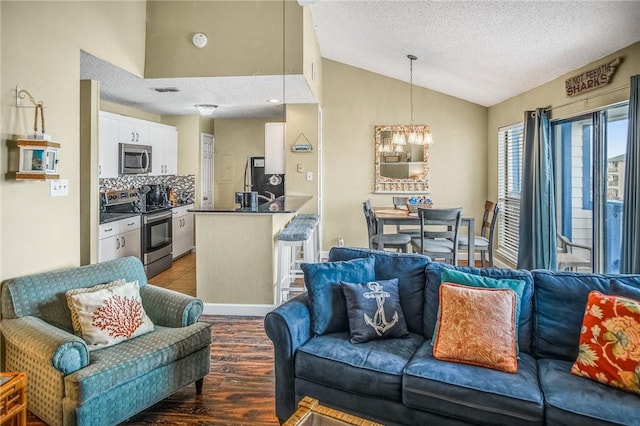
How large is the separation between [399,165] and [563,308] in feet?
14.8

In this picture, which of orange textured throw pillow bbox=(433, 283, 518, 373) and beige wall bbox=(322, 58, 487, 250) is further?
beige wall bbox=(322, 58, 487, 250)

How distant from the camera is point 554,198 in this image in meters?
4.42

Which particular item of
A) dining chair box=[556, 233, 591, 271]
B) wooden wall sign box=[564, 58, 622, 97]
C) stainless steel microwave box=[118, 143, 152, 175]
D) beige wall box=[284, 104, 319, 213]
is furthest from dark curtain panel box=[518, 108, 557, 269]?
stainless steel microwave box=[118, 143, 152, 175]

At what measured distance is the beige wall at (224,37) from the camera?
157 inches

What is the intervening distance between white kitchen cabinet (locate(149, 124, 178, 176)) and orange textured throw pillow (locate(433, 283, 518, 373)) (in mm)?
5143

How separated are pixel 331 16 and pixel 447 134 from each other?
276 cm

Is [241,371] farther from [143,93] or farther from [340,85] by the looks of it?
[340,85]

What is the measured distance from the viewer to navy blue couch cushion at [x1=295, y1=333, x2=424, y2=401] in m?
2.02

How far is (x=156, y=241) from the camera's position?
5695mm

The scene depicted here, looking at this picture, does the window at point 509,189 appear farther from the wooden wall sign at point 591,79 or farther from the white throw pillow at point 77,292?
the white throw pillow at point 77,292

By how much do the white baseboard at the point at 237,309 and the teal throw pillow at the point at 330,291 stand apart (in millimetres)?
1668

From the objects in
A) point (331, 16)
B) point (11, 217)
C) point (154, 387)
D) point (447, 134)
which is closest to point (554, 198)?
point (447, 134)

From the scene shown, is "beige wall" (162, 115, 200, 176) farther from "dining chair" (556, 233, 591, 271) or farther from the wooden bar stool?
"dining chair" (556, 233, 591, 271)

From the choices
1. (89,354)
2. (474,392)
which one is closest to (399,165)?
(474,392)
